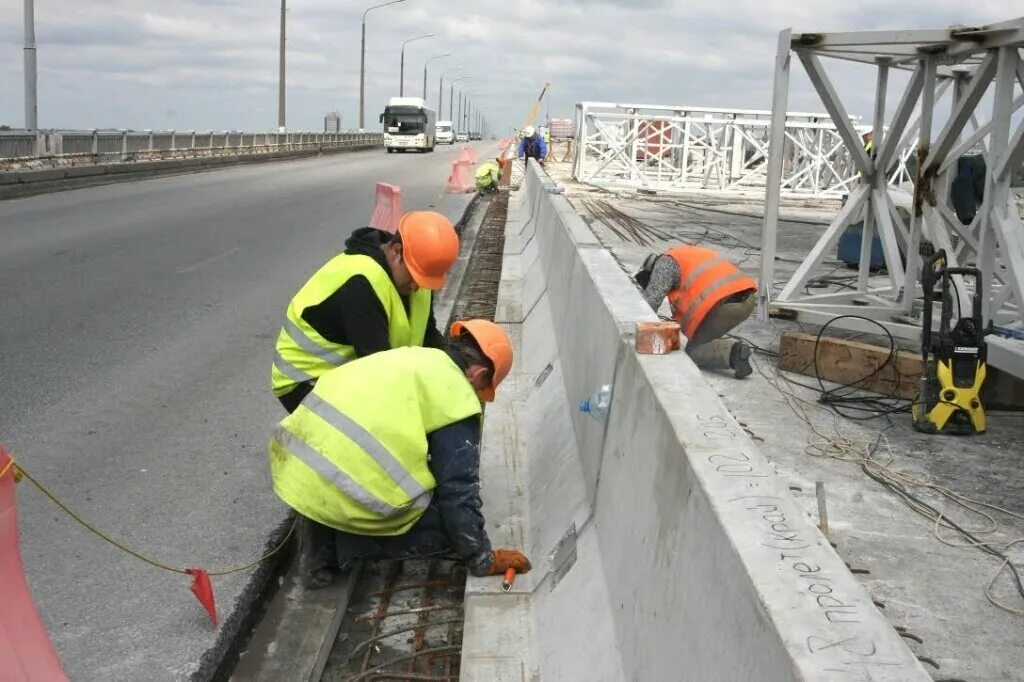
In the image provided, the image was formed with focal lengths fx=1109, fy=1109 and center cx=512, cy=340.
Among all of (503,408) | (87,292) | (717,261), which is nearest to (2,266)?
(87,292)

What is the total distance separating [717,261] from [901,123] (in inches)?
117

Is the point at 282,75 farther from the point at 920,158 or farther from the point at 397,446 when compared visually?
the point at 397,446

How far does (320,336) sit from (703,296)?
10.9ft

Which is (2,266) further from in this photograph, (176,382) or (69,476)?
(69,476)

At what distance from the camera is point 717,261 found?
25.8 feet

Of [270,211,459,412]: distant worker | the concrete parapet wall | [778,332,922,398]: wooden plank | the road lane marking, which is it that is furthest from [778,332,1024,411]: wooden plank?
the concrete parapet wall

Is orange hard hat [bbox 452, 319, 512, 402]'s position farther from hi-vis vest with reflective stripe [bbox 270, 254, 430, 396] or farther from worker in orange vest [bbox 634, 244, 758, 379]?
worker in orange vest [bbox 634, 244, 758, 379]

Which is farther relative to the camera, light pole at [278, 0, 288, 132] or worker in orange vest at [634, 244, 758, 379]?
light pole at [278, 0, 288, 132]

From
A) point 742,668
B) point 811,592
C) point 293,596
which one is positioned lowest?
point 293,596

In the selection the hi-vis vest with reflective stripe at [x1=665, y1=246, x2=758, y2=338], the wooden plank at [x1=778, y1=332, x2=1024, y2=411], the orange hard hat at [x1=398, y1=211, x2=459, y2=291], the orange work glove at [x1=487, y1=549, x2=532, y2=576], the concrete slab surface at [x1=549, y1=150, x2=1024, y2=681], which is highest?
the orange hard hat at [x1=398, y1=211, x2=459, y2=291]

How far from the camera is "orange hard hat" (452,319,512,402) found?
469 centimetres

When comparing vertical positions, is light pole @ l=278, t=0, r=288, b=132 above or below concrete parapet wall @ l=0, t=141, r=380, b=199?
above

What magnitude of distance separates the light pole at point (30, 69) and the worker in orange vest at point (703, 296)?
21187 millimetres

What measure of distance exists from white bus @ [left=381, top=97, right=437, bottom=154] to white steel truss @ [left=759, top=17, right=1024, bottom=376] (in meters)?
53.6
